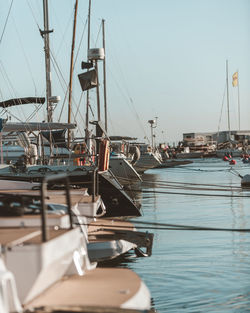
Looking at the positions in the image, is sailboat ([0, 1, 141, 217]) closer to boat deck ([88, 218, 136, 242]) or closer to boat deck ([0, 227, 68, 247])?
boat deck ([88, 218, 136, 242])

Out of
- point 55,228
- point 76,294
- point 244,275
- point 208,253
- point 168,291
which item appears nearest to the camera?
point 76,294

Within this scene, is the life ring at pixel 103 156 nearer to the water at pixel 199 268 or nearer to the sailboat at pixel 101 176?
the sailboat at pixel 101 176

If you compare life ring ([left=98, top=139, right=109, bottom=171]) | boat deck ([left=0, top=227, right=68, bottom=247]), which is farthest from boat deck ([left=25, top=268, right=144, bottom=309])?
life ring ([left=98, top=139, right=109, bottom=171])

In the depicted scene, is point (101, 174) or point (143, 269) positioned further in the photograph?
point (101, 174)

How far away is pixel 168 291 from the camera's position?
1155 centimetres

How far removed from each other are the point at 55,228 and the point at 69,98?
23340mm

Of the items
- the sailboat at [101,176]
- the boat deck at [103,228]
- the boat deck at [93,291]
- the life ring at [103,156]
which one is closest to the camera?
the boat deck at [93,291]

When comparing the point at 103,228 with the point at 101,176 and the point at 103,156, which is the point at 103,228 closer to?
the point at 101,176

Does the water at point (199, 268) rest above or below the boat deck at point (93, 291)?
below

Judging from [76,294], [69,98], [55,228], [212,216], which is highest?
[69,98]

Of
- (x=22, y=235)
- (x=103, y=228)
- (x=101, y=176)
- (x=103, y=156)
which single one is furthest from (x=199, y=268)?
(x=22, y=235)

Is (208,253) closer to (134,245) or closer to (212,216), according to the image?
(134,245)

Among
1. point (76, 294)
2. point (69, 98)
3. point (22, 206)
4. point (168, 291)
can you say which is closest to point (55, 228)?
point (22, 206)

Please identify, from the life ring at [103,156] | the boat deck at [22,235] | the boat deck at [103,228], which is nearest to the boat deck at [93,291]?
the boat deck at [22,235]
